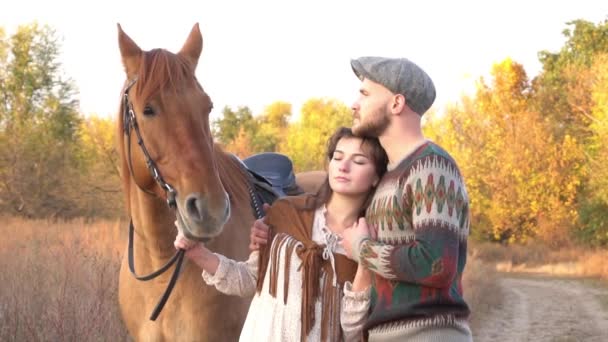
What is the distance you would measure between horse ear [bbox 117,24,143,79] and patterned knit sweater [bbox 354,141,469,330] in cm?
135

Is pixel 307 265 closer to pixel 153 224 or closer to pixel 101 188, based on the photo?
pixel 153 224

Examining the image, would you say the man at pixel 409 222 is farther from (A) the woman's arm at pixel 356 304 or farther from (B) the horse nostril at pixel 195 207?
(B) the horse nostril at pixel 195 207

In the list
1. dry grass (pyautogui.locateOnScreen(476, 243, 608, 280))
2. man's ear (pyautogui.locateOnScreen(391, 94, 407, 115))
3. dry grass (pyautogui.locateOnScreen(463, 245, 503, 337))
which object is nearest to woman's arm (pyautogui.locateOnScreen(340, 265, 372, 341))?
A: man's ear (pyautogui.locateOnScreen(391, 94, 407, 115))

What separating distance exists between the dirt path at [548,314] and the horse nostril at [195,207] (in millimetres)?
8282

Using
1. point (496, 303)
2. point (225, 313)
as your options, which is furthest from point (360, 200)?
point (496, 303)

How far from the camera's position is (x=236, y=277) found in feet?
8.89

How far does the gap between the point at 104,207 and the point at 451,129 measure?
20.2m

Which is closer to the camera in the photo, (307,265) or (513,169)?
(307,265)

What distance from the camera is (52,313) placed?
17.1ft

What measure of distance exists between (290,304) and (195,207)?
1.69 feet

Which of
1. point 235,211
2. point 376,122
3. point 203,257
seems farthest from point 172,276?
point 376,122

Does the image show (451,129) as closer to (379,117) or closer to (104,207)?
(104,207)

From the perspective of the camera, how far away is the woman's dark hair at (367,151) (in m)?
2.52

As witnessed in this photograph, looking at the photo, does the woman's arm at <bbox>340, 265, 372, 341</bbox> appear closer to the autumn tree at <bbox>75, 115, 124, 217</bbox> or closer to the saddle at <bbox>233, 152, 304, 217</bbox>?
the saddle at <bbox>233, 152, 304, 217</bbox>
